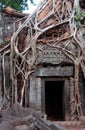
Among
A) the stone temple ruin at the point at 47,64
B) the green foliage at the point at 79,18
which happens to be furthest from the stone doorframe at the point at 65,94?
the green foliage at the point at 79,18

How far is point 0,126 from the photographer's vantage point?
409 centimetres

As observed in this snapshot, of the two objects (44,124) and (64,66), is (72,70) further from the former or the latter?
(44,124)

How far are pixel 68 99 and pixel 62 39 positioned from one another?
146 centimetres

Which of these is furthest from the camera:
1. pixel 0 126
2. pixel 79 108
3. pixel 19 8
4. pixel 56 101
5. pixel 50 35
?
pixel 19 8

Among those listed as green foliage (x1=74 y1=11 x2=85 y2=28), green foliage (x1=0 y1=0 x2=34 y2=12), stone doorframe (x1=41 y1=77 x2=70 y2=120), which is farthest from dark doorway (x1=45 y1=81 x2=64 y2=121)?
green foliage (x1=0 y1=0 x2=34 y2=12)

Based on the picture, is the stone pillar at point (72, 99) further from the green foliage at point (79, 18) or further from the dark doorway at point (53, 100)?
the dark doorway at point (53, 100)

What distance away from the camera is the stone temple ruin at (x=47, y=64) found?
23.6 feet

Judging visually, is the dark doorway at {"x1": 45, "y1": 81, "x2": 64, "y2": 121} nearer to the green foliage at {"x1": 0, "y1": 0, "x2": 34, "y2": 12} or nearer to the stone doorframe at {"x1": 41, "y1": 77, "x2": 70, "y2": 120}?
the stone doorframe at {"x1": 41, "y1": 77, "x2": 70, "y2": 120}

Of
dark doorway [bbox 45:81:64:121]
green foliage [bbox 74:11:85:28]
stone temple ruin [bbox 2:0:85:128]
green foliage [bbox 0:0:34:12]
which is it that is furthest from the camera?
green foliage [bbox 0:0:34:12]

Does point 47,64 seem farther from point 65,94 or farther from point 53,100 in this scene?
point 53,100

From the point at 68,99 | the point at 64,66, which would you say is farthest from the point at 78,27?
the point at 68,99

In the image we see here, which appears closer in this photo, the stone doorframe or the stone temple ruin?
the stone temple ruin

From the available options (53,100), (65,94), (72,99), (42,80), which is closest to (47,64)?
(42,80)

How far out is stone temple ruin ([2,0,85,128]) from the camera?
7.19 metres
